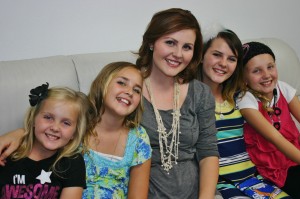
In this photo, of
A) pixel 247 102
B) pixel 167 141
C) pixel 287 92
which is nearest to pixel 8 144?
pixel 167 141

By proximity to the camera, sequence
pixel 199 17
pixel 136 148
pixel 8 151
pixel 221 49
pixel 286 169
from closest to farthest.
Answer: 1. pixel 8 151
2. pixel 136 148
3. pixel 221 49
4. pixel 286 169
5. pixel 199 17

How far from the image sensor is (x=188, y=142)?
4.79 feet

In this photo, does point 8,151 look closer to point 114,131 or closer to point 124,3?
point 114,131

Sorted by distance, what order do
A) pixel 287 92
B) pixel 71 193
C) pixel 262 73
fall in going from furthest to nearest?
1. pixel 287 92
2. pixel 262 73
3. pixel 71 193

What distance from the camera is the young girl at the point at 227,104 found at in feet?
5.29

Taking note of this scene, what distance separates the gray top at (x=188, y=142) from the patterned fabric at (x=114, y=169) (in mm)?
78

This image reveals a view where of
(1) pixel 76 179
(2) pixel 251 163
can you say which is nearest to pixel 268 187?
(2) pixel 251 163

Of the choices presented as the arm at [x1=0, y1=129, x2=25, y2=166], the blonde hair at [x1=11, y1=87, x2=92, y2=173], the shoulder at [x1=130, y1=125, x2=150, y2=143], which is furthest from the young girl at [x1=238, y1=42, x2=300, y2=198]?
the arm at [x1=0, y1=129, x2=25, y2=166]

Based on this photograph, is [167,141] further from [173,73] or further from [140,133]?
[173,73]

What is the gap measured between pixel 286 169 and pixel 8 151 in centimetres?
129

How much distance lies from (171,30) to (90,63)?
486mm

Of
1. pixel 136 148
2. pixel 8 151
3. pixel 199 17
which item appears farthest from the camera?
pixel 199 17

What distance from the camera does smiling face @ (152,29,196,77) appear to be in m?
1.39

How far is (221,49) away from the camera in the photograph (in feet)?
5.30
